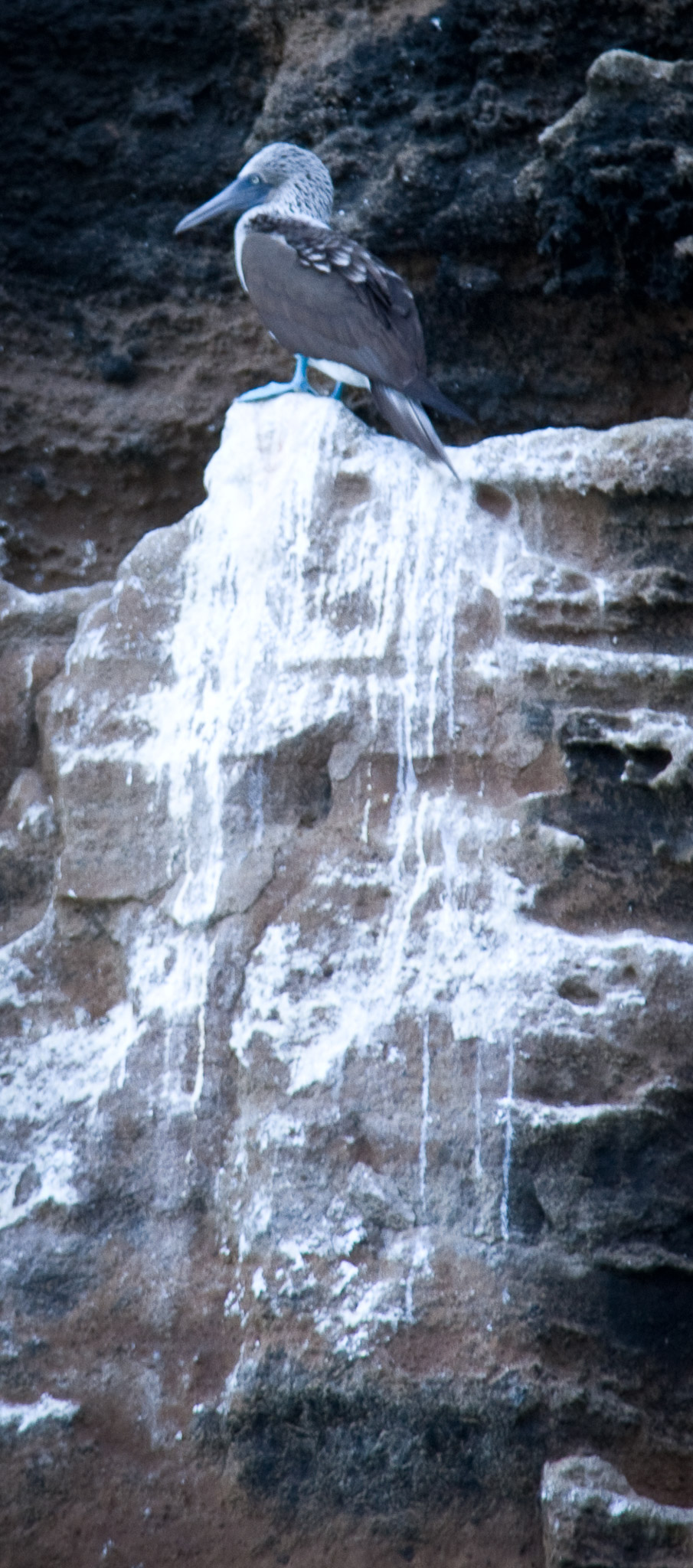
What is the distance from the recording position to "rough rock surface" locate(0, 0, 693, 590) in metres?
4.35

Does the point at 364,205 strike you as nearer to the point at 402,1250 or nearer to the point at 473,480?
the point at 473,480

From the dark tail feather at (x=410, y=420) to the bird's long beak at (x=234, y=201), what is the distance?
983 millimetres

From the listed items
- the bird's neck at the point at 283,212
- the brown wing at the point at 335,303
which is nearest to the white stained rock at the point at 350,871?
the brown wing at the point at 335,303

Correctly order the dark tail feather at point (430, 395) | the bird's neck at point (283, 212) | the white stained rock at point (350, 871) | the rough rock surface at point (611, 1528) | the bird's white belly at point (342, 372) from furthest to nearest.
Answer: the bird's neck at point (283, 212) < the bird's white belly at point (342, 372) < the dark tail feather at point (430, 395) < the white stained rock at point (350, 871) < the rough rock surface at point (611, 1528)

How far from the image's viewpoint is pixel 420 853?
3.14 metres

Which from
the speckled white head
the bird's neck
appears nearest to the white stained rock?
the bird's neck

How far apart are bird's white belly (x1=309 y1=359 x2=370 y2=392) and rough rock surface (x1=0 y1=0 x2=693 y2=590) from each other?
80 centimetres

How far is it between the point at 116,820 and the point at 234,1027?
0.62 meters

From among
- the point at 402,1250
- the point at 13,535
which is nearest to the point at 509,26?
the point at 13,535

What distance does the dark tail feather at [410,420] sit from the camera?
11.2ft

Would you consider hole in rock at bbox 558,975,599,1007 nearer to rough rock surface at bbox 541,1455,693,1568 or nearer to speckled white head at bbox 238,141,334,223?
rough rock surface at bbox 541,1455,693,1568

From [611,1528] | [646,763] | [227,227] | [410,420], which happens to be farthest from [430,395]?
[611,1528]

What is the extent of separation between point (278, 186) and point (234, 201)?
15 centimetres

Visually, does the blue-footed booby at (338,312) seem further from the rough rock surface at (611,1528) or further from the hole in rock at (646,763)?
the rough rock surface at (611,1528)
